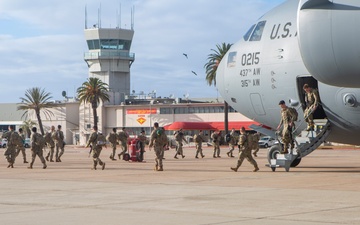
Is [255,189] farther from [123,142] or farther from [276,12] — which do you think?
[123,142]

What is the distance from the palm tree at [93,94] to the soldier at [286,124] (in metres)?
80.0

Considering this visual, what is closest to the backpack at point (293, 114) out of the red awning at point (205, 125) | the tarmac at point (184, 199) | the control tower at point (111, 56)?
the tarmac at point (184, 199)

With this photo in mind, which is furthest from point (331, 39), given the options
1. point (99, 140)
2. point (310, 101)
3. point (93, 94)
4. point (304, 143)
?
point (93, 94)

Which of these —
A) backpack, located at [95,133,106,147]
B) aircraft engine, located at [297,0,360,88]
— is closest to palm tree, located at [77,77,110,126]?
backpack, located at [95,133,106,147]

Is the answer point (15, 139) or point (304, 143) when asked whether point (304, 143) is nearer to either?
point (304, 143)

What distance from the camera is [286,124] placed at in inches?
974

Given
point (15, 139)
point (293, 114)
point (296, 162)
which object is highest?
point (293, 114)

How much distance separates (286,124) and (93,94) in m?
81.1

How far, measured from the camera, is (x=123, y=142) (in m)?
39.0

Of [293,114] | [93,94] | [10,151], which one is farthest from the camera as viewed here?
[93,94]

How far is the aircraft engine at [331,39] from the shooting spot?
16.7m

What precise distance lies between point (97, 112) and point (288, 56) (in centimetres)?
8391

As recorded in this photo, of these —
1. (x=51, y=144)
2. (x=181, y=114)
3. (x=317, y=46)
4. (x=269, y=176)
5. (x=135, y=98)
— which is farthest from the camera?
(x=135, y=98)

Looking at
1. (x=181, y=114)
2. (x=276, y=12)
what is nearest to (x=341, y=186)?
(x=276, y=12)
